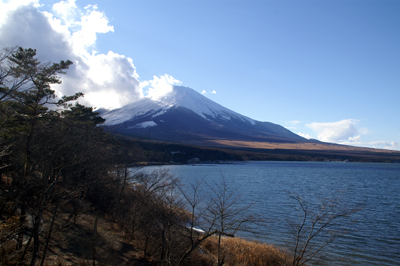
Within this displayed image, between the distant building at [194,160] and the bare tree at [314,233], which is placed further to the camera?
the distant building at [194,160]

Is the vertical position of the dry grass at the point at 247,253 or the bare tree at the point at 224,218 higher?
the bare tree at the point at 224,218

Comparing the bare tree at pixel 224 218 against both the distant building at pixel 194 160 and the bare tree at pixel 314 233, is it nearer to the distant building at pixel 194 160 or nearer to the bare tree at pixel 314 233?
the bare tree at pixel 314 233

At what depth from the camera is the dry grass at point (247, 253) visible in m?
10.7

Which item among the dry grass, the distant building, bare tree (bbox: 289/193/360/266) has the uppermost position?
bare tree (bbox: 289/193/360/266)

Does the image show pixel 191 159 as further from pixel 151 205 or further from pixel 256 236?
pixel 151 205

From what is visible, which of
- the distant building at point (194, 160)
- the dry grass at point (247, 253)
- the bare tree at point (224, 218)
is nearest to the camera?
the bare tree at point (224, 218)

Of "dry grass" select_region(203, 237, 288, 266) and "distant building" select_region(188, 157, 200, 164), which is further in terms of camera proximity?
"distant building" select_region(188, 157, 200, 164)

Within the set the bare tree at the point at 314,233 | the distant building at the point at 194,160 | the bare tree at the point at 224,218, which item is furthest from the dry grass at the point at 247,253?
the distant building at the point at 194,160

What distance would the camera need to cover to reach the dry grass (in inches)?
422

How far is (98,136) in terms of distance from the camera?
595 cm

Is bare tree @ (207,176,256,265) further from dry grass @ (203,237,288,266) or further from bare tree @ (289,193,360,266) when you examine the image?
bare tree @ (289,193,360,266)

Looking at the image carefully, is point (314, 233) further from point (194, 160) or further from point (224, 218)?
point (194, 160)

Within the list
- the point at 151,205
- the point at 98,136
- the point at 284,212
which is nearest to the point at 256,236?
the point at 284,212

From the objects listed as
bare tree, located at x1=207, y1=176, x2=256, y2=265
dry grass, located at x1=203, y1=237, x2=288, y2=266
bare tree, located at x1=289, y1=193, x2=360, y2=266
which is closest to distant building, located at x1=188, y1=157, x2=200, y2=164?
bare tree, located at x1=207, y1=176, x2=256, y2=265
